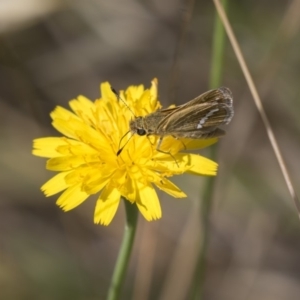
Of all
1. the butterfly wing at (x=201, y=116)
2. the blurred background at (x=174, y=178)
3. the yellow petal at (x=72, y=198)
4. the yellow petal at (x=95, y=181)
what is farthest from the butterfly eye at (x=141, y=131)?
the blurred background at (x=174, y=178)

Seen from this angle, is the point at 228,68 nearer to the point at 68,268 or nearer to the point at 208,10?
the point at 208,10

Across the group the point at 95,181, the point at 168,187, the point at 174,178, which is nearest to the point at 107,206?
the point at 95,181

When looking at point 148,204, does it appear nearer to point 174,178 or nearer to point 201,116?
point 201,116

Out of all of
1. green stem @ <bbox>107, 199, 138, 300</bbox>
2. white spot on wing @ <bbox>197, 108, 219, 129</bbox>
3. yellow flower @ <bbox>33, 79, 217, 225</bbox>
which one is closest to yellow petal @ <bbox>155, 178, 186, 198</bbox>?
yellow flower @ <bbox>33, 79, 217, 225</bbox>

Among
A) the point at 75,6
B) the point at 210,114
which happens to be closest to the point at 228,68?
the point at 75,6

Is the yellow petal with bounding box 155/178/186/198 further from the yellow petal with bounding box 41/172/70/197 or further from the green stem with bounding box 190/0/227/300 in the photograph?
the green stem with bounding box 190/0/227/300

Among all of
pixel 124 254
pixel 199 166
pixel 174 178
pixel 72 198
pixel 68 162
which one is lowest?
pixel 124 254
